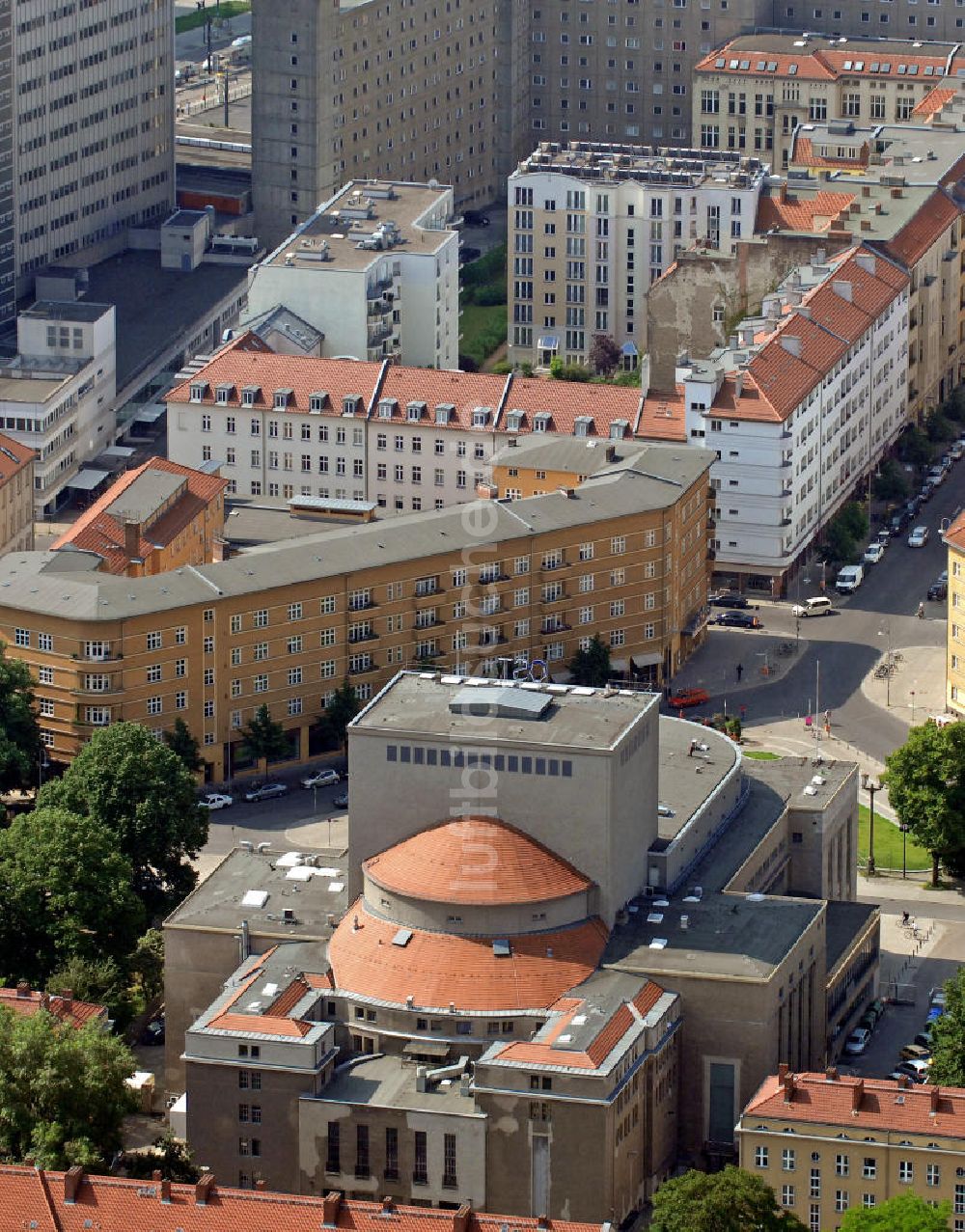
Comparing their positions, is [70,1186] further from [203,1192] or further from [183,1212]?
[203,1192]

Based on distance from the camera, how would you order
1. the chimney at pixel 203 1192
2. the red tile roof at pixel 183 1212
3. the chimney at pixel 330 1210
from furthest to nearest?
the chimney at pixel 203 1192, the red tile roof at pixel 183 1212, the chimney at pixel 330 1210

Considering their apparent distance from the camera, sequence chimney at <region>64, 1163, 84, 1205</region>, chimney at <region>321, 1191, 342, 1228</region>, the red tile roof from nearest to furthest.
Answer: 1. chimney at <region>321, 1191, 342, 1228</region>
2. the red tile roof
3. chimney at <region>64, 1163, 84, 1205</region>

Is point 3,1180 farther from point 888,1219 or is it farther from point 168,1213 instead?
point 888,1219

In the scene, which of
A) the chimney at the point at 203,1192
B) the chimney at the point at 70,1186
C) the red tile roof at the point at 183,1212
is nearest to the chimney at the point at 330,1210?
the red tile roof at the point at 183,1212

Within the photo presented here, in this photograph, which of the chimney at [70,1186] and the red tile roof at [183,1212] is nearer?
the red tile roof at [183,1212]

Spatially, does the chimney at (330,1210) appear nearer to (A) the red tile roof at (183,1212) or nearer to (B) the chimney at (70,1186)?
(A) the red tile roof at (183,1212)

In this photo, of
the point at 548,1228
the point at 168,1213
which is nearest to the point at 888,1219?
the point at 548,1228

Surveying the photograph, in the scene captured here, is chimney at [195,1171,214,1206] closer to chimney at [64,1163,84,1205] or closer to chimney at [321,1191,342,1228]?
chimney at [321,1191,342,1228]

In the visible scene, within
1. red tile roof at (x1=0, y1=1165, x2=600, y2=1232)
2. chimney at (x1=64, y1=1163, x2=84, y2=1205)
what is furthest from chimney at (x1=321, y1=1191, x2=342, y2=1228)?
chimney at (x1=64, y1=1163, x2=84, y2=1205)
